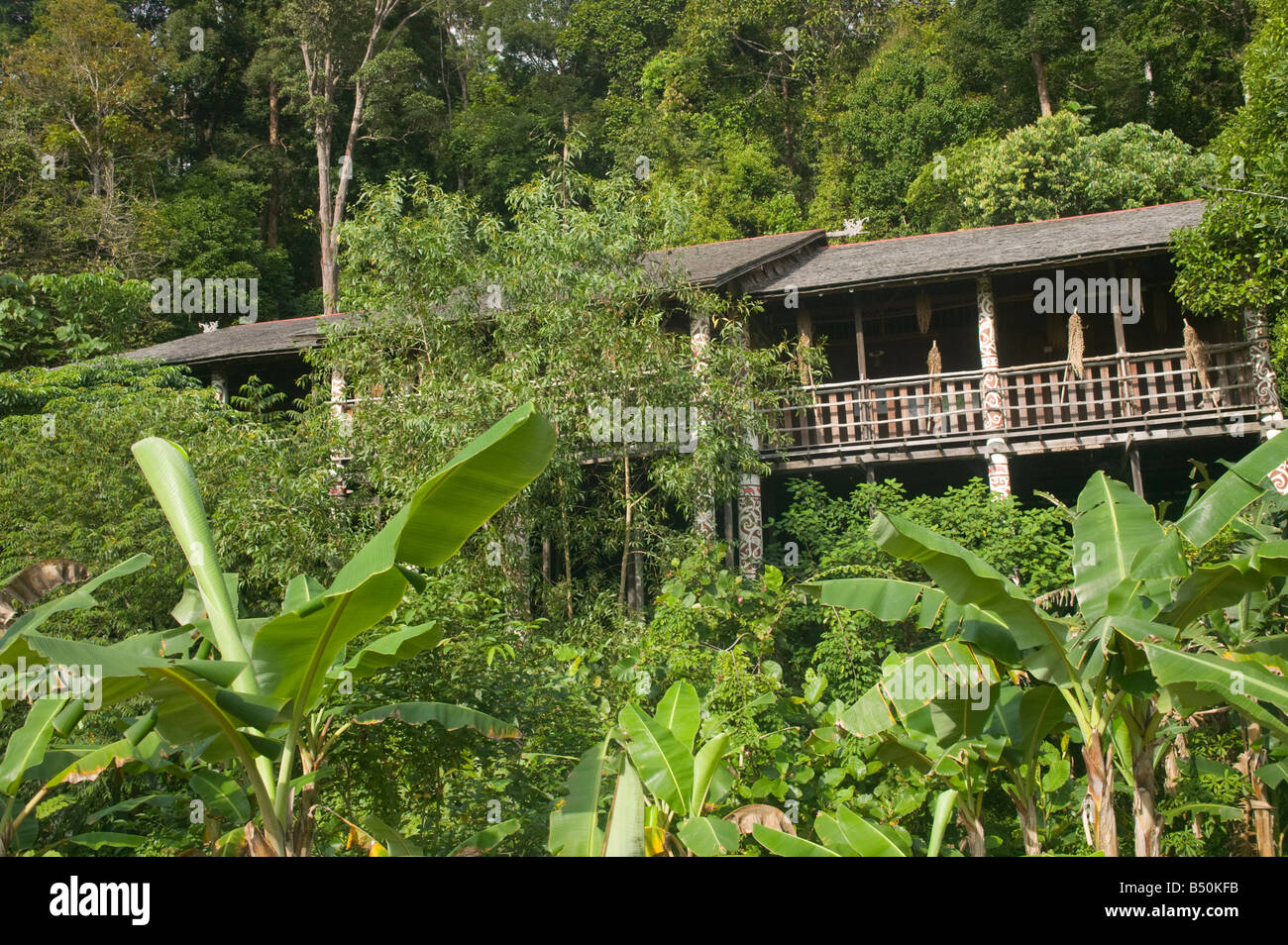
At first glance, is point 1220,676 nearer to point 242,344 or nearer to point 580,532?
point 580,532

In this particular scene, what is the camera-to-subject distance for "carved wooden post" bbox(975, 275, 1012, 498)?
43.5ft

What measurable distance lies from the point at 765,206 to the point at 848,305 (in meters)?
12.5

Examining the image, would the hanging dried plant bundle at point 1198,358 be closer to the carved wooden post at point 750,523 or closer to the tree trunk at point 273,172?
the carved wooden post at point 750,523

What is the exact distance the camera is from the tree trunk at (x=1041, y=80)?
25870mm

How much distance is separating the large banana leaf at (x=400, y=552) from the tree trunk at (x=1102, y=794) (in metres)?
2.76

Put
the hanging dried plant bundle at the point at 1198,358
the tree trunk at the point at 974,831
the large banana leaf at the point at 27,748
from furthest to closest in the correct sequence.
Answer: the hanging dried plant bundle at the point at 1198,358 → the tree trunk at the point at 974,831 → the large banana leaf at the point at 27,748

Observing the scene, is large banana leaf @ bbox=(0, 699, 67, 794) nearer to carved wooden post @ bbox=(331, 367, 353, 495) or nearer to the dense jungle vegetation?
the dense jungle vegetation

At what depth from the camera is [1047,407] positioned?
1408 cm

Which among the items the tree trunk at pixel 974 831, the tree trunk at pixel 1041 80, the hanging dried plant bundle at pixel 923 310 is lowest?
the tree trunk at pixel 974 831

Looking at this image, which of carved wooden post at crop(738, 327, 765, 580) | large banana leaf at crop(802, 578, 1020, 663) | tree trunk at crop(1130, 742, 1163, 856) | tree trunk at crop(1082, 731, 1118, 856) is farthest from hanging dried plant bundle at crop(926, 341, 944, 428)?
tree trunk at crop(1082, 731, 1118, 856)

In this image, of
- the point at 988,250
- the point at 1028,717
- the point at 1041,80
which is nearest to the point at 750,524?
the point at 988,250

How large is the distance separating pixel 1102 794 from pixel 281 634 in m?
3.36

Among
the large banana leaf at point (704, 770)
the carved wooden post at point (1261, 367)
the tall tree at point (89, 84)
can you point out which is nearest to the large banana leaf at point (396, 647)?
the large banana leaf at point (704, 770)

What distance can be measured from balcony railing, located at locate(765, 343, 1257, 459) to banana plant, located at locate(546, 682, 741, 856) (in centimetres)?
768
